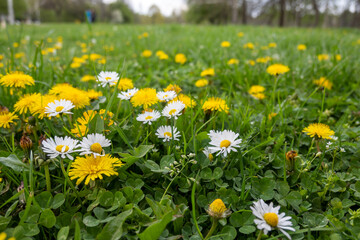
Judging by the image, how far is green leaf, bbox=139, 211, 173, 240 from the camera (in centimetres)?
75

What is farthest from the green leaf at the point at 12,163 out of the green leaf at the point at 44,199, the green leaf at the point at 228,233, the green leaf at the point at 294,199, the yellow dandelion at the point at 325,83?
the yellow dandelion at the point at 325,83

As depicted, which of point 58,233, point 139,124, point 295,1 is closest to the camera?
point 58,233

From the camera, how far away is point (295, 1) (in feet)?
74.6

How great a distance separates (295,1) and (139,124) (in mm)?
25843

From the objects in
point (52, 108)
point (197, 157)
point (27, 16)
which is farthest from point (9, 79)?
point (27, 16)

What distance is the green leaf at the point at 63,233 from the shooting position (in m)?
0.76

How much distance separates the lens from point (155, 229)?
758 mm

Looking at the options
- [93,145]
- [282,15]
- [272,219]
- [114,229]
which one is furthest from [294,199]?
[282,15]

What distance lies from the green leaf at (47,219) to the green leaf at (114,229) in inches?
6.5

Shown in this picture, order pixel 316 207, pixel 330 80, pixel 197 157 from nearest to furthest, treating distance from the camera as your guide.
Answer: pixel 316 207 → pixel 197 157 → pixel 330 80

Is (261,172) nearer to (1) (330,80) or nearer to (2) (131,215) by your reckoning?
(2) (131,215)

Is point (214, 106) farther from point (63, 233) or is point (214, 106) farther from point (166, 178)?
point (63, 233)

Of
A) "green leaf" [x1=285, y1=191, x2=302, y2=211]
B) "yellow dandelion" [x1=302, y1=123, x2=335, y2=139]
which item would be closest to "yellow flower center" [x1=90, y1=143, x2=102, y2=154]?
"green leaf" [x1=285, y1=191, x2=302, y2=211]

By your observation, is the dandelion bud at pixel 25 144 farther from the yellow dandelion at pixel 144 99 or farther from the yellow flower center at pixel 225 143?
the yellow flower center at pixel 225 143
